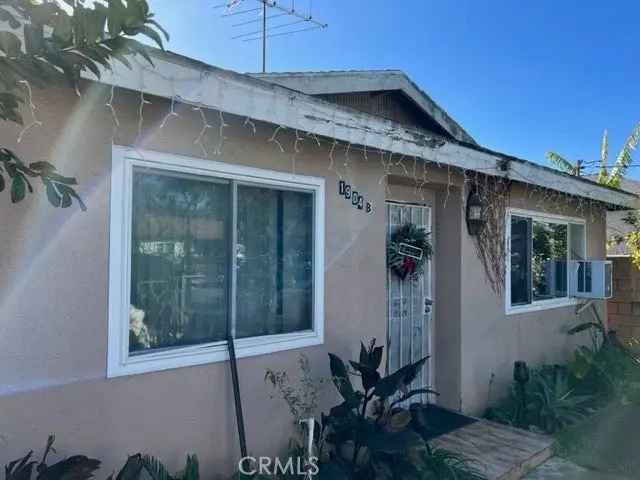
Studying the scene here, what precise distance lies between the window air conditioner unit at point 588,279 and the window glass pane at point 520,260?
0.95m

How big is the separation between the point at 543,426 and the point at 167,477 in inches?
161

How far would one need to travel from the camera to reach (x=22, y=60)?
1682 mm

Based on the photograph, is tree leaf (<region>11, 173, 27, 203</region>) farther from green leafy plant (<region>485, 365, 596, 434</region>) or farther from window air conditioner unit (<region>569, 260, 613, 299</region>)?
window air conditioner unit (<region>569, 260, 613, 299</region>)

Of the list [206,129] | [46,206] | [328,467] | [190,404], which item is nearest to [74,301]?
[46,206]

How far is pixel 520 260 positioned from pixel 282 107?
4622mm

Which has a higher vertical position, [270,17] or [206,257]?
[270,17]

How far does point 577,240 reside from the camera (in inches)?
339

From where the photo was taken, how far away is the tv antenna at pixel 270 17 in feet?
21.5

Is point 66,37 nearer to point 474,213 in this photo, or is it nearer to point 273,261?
point 273,261

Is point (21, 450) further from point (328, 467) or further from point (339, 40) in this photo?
point (339, 40)

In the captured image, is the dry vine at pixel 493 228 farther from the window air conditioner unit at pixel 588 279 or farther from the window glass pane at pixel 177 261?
the window glass pane at pixel 177 261

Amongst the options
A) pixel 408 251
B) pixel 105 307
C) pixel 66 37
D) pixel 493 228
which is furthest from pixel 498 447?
pixel 66 37

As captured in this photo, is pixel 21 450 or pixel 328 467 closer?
pixel 21 450

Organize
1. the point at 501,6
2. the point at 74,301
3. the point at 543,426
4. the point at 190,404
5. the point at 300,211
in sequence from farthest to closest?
1. the point at 501,6
2. the point at 543,426
3. the point at 300,211
4. the point at 190,404
5. the point at 74,301
